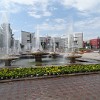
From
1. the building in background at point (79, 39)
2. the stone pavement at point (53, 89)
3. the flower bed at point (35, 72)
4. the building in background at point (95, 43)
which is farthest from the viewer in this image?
the building in background at point (95, 43)

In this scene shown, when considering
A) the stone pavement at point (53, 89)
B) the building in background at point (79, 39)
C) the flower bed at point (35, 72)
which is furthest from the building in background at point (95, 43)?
the stone pavement at point (53, 89)

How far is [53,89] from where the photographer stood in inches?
379

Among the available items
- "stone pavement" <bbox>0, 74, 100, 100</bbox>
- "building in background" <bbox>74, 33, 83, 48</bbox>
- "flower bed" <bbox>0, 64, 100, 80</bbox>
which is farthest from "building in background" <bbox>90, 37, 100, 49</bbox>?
"stone pavement" <bbox>0, 74, 100, 100</bbox>

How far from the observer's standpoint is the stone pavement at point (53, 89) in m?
8.38

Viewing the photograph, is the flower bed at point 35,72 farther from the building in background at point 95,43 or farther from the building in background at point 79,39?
the building in background at point 95,43

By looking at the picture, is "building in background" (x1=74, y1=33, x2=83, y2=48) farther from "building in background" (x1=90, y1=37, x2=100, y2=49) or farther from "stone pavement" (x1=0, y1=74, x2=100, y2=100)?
"stone pavement" (x1=0, y1=74, x2=100, y2=100)

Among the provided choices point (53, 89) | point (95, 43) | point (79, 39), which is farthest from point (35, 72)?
point (95, 43)

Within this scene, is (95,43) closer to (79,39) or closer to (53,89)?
(79,39)

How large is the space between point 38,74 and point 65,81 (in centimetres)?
170

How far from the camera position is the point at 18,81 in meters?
11.4

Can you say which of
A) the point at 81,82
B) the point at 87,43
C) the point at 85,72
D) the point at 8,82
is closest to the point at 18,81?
the point at 8,82

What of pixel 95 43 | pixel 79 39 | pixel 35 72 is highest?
pixel 79 39

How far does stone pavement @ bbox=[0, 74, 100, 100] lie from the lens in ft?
27.5

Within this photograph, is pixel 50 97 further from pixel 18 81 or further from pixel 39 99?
pixel 18 81
